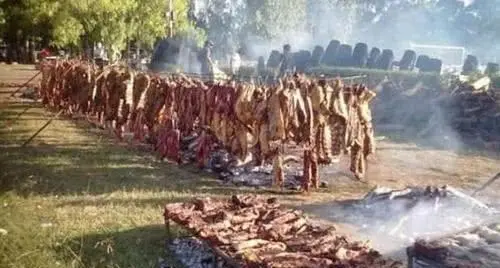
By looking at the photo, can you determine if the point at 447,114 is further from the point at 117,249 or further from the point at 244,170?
the point at 117,249

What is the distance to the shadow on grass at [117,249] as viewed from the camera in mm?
7016

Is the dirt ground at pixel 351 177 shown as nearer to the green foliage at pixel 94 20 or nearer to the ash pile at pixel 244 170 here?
the ash pile at pixel 244 170

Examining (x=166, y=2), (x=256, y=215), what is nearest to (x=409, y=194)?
(x=256, y=215)

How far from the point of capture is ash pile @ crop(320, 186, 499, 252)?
8.23 metres

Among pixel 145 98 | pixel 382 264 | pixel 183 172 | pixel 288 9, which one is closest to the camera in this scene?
pixel 382 264

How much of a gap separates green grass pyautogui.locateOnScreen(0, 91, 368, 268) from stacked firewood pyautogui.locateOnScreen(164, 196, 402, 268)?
2.52 ft

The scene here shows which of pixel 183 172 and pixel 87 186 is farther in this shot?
pixel 183 172

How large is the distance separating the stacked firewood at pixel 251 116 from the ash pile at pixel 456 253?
13.5 feet

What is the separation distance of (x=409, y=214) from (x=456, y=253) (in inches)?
127

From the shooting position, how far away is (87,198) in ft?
31.8

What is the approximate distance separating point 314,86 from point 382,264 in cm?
454

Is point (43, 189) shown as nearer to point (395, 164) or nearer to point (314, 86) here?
point (314, 86)

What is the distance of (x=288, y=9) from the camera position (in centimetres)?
5369

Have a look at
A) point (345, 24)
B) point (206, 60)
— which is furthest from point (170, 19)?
point (345, 24)
